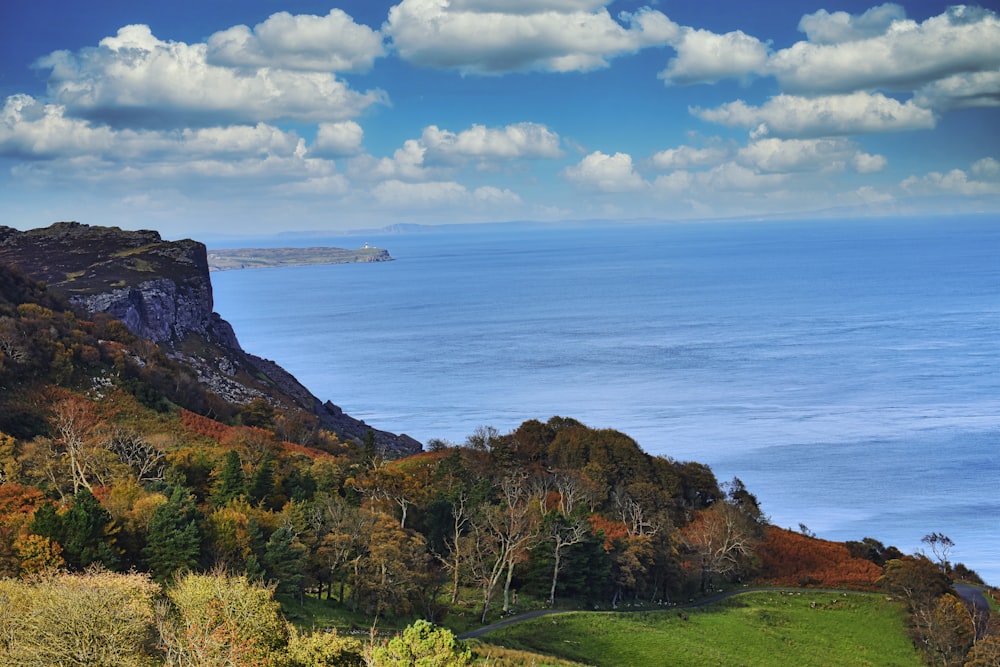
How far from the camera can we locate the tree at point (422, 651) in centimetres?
2772

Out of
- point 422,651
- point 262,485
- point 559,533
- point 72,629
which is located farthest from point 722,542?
point 72,629

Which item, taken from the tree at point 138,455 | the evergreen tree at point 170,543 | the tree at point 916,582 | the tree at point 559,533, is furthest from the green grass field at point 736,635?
the tree at point 138,455

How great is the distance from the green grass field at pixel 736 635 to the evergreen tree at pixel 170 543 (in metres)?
14.6

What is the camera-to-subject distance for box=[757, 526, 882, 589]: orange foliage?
61906 millimetres

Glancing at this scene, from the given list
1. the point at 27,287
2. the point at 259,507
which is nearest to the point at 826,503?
the point at 259,507

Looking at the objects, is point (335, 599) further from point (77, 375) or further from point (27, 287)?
point (27, 287)

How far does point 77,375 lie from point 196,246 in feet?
245

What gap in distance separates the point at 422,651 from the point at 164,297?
104m

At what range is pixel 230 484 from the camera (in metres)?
54.8

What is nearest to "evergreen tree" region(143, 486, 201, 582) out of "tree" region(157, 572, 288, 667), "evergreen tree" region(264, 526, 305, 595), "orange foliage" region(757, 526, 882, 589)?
"evergreen tree" region(264, 526, 305, 595)

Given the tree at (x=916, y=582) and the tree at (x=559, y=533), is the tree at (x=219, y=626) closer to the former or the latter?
the tree at (x=559, y=533)

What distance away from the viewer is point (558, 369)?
491ft

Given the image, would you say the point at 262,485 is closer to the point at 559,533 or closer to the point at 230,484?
the point at 230,484

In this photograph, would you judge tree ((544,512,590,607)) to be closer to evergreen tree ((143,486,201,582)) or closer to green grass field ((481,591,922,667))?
green grass field ((481,591,922,667))
